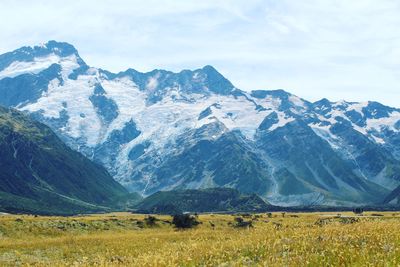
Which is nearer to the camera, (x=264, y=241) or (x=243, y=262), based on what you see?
(x=243, y=262)

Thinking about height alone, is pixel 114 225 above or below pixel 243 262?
below

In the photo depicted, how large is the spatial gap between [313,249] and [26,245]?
35.4 m

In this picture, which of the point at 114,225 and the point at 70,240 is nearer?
the point at 70,240

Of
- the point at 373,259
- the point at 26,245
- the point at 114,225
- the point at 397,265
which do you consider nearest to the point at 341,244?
the point at 373,259

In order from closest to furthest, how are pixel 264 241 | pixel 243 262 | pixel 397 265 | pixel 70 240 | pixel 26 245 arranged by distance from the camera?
pixel 397 265 → pixel 243 262 → pixel 264 241 → pixel 26 245 → pixel 70 240

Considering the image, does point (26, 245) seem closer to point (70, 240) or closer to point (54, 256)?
point (70, 240)

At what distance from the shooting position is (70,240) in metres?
53.4

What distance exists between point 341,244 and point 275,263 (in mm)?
3770

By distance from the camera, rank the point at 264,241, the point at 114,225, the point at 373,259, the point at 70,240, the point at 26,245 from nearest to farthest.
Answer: the point at 373,259 < the point at 264,241 < the point at 26,245 < the point at 70,240 < the point at 114,225

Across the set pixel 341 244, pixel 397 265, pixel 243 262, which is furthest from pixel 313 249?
pixel 397 265

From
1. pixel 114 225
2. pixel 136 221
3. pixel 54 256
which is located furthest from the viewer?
pixel 136 221

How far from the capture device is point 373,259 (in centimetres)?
1633

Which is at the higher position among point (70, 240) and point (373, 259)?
point (373, 259)

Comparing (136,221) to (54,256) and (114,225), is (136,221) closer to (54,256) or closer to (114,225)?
(114,225)
